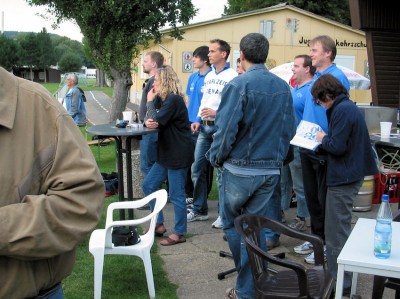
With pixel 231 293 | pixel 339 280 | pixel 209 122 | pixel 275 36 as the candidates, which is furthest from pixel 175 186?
pixel 275 36

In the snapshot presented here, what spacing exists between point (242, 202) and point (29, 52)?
291 ft

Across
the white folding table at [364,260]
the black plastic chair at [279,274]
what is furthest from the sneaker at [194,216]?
the white folding table at [364,260]

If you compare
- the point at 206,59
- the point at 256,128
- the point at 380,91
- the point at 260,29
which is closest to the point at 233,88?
the point at 256,128

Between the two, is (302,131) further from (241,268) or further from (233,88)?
(241,268)

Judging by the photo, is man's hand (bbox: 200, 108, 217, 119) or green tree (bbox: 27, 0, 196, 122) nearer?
man's hand (bbox: 200, 108, 217, 119)

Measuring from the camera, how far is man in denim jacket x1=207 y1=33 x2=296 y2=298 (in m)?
3.61

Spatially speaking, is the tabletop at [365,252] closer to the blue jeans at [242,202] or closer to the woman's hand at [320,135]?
the blue jeans at [242,202]

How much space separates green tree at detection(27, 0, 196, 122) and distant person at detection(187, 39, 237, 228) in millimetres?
6372

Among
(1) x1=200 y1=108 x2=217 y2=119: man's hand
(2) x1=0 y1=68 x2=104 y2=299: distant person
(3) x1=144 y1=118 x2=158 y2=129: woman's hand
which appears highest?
(2) x1=0 y1=68 x2=104 y2=299: distant person

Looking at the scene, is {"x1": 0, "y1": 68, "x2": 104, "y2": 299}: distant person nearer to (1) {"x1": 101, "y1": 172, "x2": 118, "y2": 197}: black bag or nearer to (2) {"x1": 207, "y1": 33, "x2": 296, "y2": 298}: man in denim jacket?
(2) {"x1": 207, "y1": 33, "x2": 296, "y2": 298}: man in denim jacket

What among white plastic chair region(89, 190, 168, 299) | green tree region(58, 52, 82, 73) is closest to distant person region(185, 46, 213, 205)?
white plastic chair region(89, 190, 168, 299)

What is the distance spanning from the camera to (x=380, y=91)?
33.1 feet

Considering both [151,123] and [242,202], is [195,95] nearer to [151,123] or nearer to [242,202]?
[151,123]

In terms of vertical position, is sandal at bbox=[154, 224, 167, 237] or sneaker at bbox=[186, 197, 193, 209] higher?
sandal at bbox=[154, 224, 167, 237]
